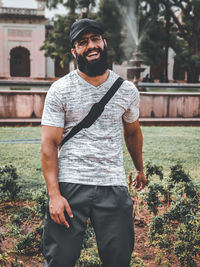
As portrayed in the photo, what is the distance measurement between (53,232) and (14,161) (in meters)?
4.16

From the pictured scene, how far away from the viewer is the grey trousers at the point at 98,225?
1765 millimetres

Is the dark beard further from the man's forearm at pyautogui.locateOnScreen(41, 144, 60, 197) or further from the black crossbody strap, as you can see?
the man's forearm at pyautogui.locateOnScreen(41, 144, 60, 197)

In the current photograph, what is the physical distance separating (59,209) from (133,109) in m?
0.71

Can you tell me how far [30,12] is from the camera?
113 ft

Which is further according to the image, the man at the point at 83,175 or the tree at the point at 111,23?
the tree at the point at 111,23

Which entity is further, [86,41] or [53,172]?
[86,41]

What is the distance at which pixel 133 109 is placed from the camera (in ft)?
6.64

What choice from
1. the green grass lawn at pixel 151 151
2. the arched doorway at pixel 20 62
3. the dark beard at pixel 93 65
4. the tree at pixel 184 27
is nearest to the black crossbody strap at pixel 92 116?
the dark beard at pixel 93 65

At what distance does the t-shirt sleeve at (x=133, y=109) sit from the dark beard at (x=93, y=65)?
0.70 feet

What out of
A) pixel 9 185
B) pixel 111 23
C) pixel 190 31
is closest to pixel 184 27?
pixel 190 31

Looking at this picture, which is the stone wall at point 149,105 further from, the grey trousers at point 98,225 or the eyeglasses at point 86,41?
the grey trousers at point 98,225

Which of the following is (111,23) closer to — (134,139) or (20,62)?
(20,62)

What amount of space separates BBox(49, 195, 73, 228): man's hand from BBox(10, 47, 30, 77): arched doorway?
1368 inches

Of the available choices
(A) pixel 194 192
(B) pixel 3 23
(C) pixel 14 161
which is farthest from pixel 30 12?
(A) pixel 194 192
